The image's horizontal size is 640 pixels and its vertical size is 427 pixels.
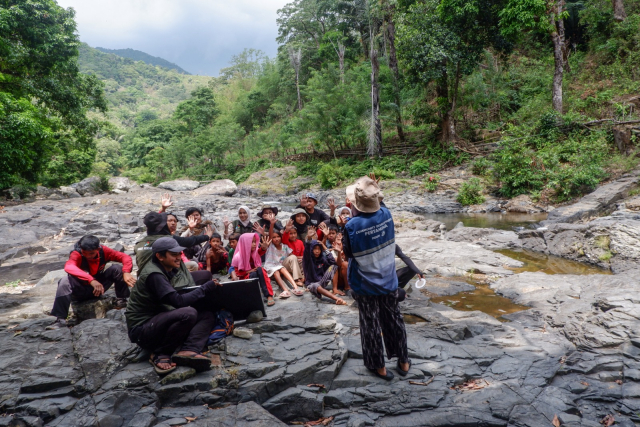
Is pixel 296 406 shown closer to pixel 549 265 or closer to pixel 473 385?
pixel 473 385

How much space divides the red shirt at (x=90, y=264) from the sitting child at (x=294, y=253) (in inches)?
86.0

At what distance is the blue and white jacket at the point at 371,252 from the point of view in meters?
2.97

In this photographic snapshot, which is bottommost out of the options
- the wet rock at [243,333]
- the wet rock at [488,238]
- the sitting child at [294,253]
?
the wet rock at [488,238]

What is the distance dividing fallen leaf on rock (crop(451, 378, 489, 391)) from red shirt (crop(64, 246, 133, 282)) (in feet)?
13.6

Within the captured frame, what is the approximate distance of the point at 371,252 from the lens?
9.79 ft

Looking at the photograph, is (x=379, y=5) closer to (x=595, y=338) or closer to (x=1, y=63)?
(x=1, y=63)

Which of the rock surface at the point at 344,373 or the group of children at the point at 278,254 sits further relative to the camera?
the group of children at the point at 278,254

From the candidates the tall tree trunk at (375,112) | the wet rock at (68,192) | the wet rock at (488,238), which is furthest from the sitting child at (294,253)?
the wet rock at (68,192)

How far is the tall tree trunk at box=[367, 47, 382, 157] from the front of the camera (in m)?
21.8

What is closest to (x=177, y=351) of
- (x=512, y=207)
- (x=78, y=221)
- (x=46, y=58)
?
(x=78, y=221)

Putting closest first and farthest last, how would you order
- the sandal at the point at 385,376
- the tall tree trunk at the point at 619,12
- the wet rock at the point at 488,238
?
1. the sandal at the point at 385,376
2. the wet rock at the point at 488,238
3. the tall tree trunk at the point at 619,12

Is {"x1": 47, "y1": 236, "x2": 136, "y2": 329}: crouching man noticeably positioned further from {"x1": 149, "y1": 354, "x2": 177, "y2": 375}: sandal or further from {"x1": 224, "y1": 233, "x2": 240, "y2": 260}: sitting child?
{"x1": 149, "y1": 354, "x2": 177, "y2": 375}: sandal

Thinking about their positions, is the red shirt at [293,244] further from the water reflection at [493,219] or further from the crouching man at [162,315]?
the water reflection at [493,219]

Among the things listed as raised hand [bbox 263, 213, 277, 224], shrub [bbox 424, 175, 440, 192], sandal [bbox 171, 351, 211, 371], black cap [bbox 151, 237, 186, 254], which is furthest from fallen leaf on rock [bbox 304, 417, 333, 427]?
shrub [bbox 424, 175, 440, 192]
